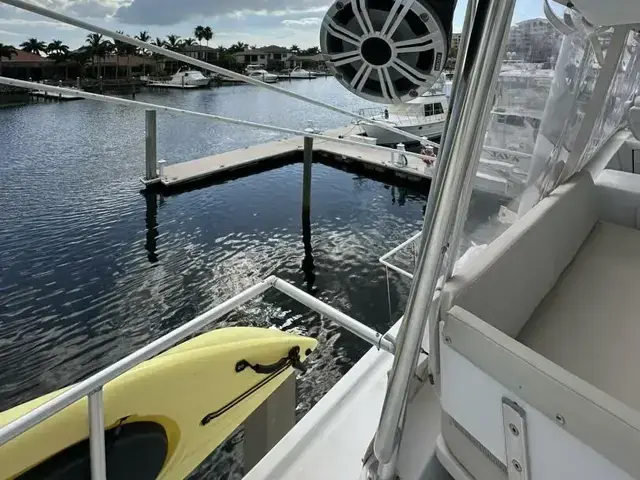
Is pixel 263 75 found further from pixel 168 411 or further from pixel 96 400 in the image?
pixel 96 400

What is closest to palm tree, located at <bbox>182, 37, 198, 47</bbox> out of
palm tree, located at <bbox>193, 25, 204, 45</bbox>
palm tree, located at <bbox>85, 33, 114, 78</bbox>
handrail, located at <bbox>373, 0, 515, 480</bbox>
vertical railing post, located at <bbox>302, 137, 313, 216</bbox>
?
palm tree, located at <bbox>193, 25, 204, 45</bbox>

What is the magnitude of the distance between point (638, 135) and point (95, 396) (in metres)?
3.17

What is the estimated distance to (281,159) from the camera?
35.1ft

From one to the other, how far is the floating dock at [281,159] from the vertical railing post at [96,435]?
778 cm

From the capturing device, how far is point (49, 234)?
667cm

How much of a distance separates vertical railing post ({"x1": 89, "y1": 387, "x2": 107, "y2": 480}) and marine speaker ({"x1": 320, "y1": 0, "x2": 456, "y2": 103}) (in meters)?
0.83

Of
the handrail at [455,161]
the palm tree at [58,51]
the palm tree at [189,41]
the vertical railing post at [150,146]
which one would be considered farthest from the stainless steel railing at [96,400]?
the palm tree at [189,41]

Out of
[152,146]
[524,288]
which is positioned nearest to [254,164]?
[152,146]

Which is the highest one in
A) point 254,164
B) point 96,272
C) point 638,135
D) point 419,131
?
point 638,135

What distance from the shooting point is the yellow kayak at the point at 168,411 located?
0.93 metres

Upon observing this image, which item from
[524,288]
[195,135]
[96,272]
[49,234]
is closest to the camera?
[524,288]

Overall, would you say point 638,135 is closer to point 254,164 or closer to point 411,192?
point 411,192

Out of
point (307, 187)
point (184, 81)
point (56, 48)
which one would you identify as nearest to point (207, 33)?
point (184, 81)

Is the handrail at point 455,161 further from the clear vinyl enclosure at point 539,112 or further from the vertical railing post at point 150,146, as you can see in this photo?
the vertical railing post at point 150,146
